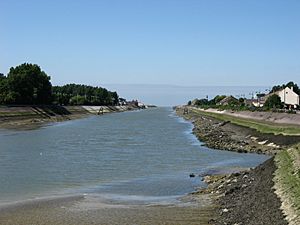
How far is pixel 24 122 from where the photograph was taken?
8375cm

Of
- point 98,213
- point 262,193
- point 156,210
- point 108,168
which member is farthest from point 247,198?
point 108,168

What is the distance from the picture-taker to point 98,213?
16453 millimetres

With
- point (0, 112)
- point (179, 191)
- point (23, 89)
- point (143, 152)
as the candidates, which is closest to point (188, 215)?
point (179, 191)

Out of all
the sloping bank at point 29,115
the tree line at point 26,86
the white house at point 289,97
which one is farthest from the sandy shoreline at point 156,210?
the white house at point 289,97

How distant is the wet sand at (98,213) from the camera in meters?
15.2

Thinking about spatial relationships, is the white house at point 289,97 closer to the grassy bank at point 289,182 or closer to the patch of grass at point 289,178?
the grassy bank at point 289,182

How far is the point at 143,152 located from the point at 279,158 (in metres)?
17.9

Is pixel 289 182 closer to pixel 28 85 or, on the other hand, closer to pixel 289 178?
pixel 289 178

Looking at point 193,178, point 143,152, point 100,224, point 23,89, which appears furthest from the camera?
point 23,89

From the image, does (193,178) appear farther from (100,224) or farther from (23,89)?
(23,89)

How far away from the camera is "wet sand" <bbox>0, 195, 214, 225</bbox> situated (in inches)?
599

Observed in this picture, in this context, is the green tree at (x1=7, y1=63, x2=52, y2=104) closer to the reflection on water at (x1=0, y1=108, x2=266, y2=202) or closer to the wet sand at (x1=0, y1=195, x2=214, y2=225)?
the reflection on water at (x1=0, y1=108, x2=266, y2=202)

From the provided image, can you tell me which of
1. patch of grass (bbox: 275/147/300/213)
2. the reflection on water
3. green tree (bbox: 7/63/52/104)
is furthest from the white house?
patch of grass (bbox: 275/147/300/213)

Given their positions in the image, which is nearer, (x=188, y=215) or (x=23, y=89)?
(x=188, y=215)
